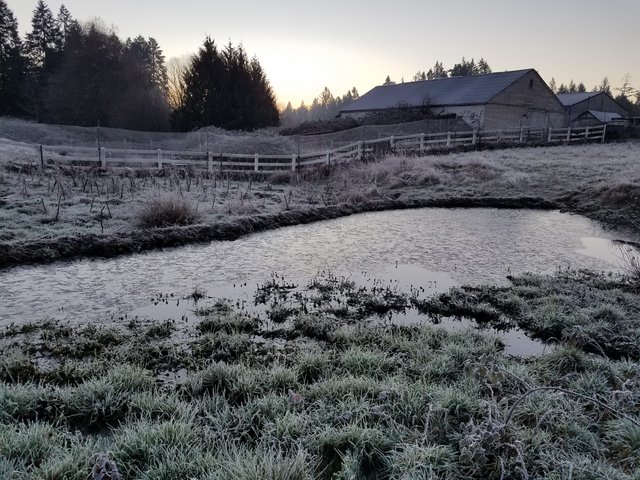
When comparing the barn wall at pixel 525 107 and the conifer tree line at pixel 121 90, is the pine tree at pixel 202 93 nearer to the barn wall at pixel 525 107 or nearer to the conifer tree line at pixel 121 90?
the conifer tree line at pixel 121 90

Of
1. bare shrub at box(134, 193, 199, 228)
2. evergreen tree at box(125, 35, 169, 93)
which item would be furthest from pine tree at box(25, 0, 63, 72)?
bare shrub at box(134, 193, 199, 228)

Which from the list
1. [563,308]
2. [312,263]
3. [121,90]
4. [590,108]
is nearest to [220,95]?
[121,90]

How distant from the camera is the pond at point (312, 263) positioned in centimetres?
604

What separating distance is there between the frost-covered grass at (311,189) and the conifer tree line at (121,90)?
21270 millimetres

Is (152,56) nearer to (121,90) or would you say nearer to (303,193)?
(121,90)

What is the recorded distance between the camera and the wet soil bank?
764cm

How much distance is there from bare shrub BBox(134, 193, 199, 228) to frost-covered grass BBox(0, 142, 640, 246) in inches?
10.0

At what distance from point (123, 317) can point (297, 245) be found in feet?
14.8

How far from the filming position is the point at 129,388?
369 cm

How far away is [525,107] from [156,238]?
38920mm

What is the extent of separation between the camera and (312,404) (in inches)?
140

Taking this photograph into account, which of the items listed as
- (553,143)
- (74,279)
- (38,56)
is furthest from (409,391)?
(38,56)

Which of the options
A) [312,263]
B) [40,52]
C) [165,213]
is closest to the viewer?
[312,263]

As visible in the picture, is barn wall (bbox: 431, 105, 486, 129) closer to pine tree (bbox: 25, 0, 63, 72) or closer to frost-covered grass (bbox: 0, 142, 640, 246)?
frost-covered grass (bbox: 0, 142, 640, 246)
